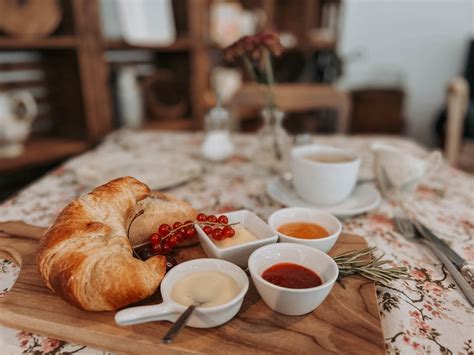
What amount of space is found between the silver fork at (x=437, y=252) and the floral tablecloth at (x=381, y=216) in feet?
0.04

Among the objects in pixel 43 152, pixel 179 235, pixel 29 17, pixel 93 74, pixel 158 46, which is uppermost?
pixel 29 17

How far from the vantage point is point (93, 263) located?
0.55 meters

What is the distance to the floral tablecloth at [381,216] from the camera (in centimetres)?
56

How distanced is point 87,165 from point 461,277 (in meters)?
1.06

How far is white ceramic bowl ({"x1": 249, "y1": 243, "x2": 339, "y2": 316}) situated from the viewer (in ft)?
1.76

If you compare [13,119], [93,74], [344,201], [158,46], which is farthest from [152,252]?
[158,46]

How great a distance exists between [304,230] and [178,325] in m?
0.36

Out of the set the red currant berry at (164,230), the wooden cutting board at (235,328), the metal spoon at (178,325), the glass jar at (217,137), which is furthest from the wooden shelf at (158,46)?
the metal spoon at (178,325)

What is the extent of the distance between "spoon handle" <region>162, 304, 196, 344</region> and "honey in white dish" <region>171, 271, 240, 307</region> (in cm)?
4

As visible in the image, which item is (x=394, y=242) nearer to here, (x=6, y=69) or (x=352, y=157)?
(x=352, y=157)

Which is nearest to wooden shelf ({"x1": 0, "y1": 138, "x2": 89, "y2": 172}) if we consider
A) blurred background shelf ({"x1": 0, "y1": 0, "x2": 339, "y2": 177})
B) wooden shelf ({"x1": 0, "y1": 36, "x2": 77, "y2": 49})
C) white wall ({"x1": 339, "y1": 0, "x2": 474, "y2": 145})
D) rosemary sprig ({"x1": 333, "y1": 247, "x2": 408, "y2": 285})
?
blurred background shelf ({"x1": 0, "y1": 0, "x2": 339, "y2": 177})

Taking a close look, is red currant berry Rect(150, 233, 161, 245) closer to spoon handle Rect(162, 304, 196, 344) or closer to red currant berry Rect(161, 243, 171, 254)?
red currant berry Rect(161, 243, 171, 254)

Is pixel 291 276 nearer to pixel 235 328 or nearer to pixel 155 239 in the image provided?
pixel 235 328

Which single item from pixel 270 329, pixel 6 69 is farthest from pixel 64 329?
pixel 6 69
